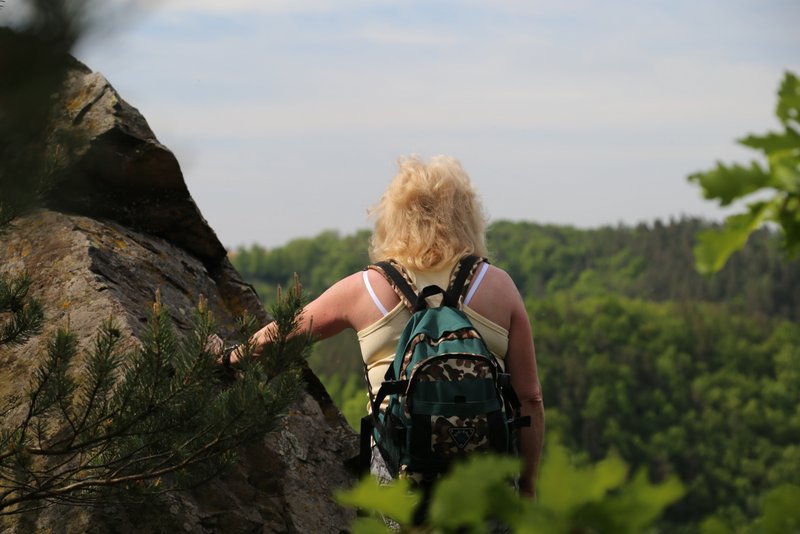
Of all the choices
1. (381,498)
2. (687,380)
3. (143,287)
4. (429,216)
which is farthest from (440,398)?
(687,380)

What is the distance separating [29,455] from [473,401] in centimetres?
165

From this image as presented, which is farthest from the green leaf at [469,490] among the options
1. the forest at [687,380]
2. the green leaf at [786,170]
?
the forest at [687,380]

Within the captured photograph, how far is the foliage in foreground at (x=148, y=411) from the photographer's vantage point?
387 cm

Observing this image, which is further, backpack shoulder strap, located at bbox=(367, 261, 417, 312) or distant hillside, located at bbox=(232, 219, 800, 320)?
distant hillside, located at bbox=(232, 219, 800, 320)

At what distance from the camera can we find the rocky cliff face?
4582mm

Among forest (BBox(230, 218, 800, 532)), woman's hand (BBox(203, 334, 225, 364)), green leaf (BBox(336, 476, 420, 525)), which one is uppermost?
green leaf (BBox(336, 476, 420, 525))

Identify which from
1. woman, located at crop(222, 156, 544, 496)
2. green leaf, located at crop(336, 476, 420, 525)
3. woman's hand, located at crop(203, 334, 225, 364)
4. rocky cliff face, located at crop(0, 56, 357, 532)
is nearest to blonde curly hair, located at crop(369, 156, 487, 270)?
woman, located at crop(222, 156, 544, 496)

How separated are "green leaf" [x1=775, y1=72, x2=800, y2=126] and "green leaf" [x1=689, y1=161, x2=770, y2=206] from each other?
8cm

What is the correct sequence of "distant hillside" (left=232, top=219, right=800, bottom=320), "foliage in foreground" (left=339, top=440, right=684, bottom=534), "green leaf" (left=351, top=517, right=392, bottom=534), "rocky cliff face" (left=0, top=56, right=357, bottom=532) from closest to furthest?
"foliage in foreground" (left=339, top=440, right=684, bottom=534) → "green leaf" (left=351, top=517, right=392, bottom=534) → "rocky cliff face" (left=0, top=56, right=357, bottom=532) → "distant hillside" (left=232, top=219, right=800, bottom=320)

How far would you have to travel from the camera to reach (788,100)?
1.36 m

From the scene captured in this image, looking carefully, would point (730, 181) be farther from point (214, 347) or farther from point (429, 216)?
point (214, 347)

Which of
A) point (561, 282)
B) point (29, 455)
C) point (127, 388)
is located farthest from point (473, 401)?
point (561, 282)

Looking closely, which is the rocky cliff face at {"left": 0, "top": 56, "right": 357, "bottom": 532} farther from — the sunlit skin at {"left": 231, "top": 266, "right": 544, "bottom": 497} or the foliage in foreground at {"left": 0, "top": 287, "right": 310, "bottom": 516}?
the sunlit skin at {"left": 231, "top": 266, "right": 544, "bottom": 497}

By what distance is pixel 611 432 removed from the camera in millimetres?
96688
